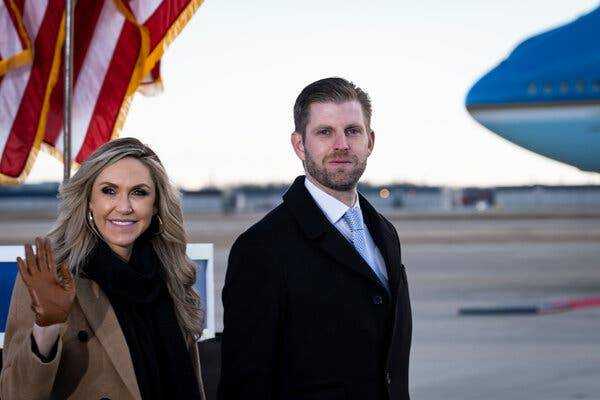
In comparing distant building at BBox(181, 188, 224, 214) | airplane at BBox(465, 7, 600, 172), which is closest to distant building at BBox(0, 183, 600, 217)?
distant building at BBox(181, 188, 224, 214)

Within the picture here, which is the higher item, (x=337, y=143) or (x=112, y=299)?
(x=337, y=143)

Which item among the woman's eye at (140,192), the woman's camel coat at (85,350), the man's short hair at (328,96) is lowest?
the woman's camel coat at (85,350)

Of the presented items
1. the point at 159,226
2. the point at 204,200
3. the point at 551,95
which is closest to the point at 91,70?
the point at 159,226

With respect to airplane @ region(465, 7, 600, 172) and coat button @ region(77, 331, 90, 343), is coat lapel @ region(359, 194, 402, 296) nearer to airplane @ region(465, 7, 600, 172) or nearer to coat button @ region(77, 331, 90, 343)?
coat button @ region(77, 331, 90, 343)

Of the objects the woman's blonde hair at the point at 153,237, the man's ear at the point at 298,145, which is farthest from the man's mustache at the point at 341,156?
the woman's blonde hair at the point at 153,237

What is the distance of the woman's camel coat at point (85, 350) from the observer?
2.83 meters

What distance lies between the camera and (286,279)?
2934mm

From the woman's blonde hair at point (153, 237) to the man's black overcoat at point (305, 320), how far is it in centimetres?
18

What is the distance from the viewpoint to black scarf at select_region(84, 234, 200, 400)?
293 centimetres

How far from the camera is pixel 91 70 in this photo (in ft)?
19.4

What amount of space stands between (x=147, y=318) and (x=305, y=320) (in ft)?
1.41

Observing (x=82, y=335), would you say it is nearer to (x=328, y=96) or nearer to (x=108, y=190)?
(x=108, y=190)

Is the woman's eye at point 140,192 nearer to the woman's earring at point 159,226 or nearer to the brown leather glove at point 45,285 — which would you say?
the woman's earring at point 159,226

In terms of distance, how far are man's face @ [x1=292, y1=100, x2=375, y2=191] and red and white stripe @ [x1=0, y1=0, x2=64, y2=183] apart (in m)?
2.81
